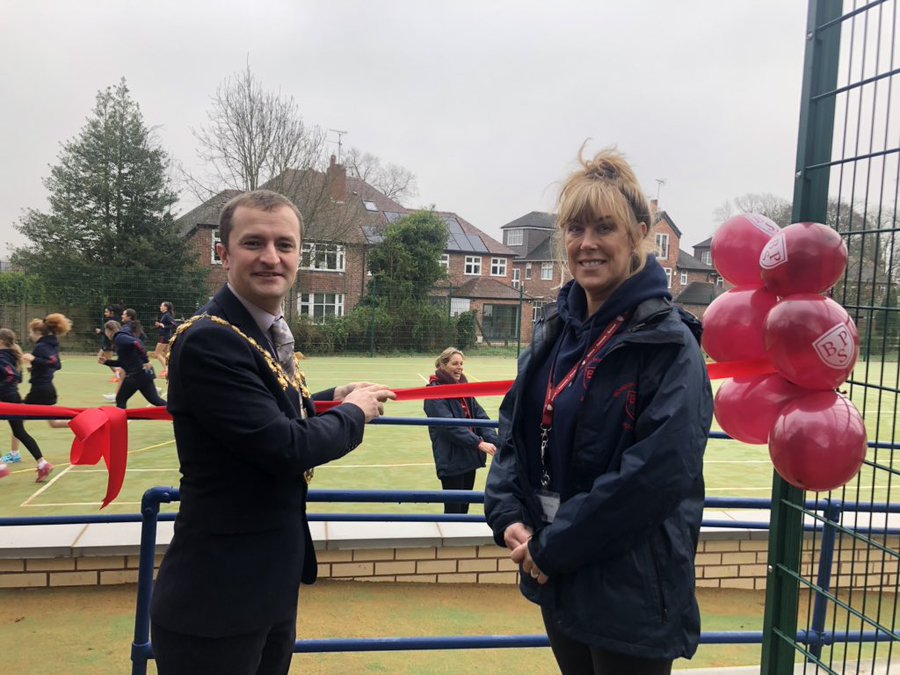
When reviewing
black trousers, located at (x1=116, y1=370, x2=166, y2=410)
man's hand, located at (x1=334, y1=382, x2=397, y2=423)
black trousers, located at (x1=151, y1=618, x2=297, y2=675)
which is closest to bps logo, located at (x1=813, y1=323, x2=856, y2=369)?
man's hand, located at (x1=334, y1=382, x2=397, y2=423)

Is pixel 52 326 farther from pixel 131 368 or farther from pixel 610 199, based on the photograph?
pixel 610 199

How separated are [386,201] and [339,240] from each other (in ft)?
51.7

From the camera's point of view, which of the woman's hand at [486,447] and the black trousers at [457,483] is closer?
the woman's hand at [486,447]

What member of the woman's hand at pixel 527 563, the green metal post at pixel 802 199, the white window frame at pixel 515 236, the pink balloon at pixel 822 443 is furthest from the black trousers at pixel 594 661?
the white window frame at pixel 515 236

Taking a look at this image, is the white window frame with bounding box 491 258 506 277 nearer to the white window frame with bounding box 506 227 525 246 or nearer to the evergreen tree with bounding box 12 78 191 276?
the white window frame with bounding box 506 227 525 246

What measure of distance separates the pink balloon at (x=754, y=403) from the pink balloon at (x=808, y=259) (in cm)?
28

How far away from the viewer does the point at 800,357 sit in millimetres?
1772

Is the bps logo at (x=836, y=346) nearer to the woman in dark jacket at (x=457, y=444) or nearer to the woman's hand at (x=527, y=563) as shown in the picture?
the woman's hand at (x=527, y=563)

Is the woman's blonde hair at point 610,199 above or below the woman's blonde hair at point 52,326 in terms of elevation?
above

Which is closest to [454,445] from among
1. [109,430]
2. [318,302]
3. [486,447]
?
[486,447]

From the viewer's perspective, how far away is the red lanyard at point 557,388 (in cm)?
166

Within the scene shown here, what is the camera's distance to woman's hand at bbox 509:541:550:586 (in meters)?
1.64

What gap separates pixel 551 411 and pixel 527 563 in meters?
0.38

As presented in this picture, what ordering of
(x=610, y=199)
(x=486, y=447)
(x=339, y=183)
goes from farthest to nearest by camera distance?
(x=339, y=183), (x=486, y=447), (x=610, y=199)
